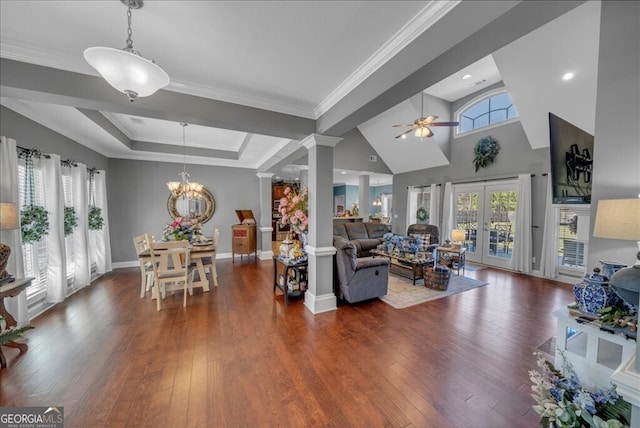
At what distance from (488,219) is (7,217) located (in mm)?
8091

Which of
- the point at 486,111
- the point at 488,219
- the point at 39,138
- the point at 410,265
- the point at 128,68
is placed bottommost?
the point at 410,265

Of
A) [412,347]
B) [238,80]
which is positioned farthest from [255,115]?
[412,347]

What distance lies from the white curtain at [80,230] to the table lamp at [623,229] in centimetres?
622

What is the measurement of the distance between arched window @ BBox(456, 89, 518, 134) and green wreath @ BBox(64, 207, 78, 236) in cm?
869

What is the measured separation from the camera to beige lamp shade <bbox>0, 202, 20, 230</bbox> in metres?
2.09

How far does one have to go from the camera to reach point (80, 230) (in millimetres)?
3863

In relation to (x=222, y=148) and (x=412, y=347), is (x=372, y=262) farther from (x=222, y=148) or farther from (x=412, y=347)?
(x=222, y=148)

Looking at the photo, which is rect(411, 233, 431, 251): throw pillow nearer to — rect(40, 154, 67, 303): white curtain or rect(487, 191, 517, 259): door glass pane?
rect(487, 191, 517, 259): door glass pane

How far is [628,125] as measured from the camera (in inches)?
60.4

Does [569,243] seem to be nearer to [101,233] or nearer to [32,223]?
[32,223]

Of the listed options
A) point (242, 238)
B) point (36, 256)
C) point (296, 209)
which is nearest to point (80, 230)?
point (36, 256)

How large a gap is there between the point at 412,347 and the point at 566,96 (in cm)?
484

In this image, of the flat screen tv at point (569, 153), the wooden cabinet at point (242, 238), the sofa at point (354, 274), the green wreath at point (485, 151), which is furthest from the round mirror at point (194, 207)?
the green wreath at point (485, 151)

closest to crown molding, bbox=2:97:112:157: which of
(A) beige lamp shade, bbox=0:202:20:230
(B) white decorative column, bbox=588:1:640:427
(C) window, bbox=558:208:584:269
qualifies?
(A) beige lamp shade, bbox=0:202:20:230
